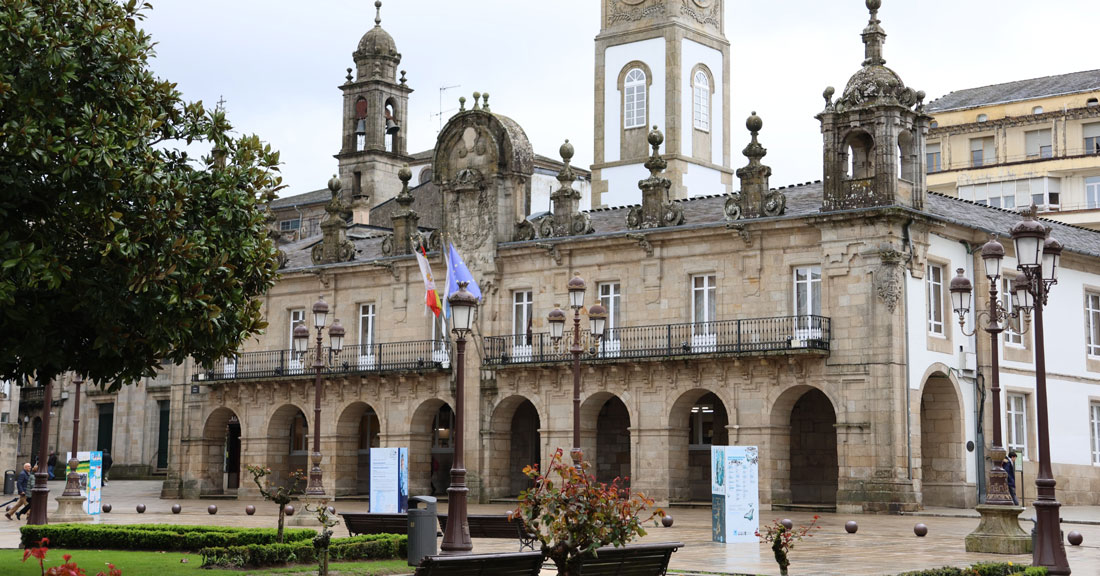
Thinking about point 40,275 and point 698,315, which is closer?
point 40,275

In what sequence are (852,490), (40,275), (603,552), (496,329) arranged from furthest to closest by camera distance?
1. (496,329)
2. (852,490)
3. (40,275)
4. (603,552)

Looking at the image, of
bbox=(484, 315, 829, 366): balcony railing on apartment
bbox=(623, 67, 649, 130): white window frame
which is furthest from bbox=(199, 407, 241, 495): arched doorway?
bbox=(623, 67, 649, 130): white window frame

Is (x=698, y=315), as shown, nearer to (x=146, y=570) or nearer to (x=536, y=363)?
(x=536, y=363)

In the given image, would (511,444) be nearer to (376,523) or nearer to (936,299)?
(936,299)

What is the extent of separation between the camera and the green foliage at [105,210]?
15586mm

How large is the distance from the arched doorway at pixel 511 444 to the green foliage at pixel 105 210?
23.8 m

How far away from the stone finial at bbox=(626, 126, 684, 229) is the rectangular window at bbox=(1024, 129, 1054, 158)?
30.3 metres

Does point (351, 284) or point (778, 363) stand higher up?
point (351, 284)

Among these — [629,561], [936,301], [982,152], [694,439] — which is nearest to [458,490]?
[629,561]

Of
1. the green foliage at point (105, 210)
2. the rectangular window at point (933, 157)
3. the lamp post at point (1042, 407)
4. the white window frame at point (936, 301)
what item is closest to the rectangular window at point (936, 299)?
the white window frame at point (936, 301)

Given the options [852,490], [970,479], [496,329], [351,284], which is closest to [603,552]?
[852,490]

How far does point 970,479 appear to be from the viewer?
118 ft

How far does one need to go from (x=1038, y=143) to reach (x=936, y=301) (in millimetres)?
30382

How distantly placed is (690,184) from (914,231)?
13.3m
